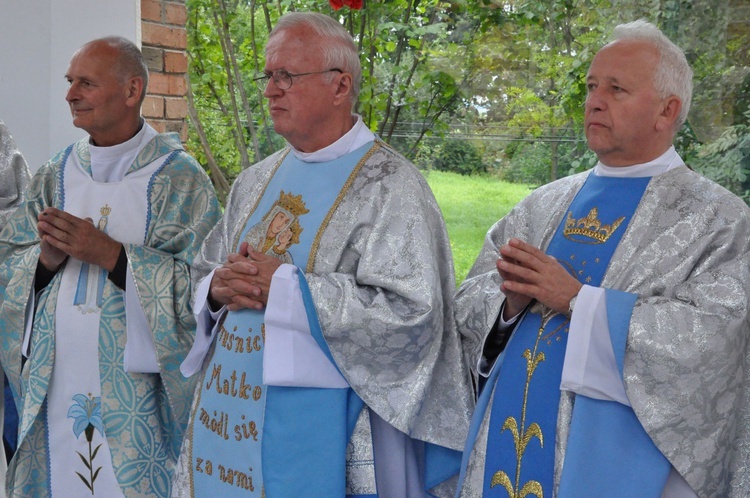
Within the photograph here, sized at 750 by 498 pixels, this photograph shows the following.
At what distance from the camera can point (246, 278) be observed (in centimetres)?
277

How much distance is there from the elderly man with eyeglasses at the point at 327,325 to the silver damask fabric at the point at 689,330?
0.90 feet

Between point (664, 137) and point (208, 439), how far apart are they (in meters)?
1.62

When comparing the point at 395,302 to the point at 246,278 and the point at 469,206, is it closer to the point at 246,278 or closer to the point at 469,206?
the point at 246,278

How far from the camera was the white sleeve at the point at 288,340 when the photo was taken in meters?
2.68

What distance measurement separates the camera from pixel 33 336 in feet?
11.2

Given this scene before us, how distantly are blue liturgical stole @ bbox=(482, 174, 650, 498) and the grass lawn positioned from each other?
2.33 m

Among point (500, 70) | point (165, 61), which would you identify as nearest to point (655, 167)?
point (500, 70)

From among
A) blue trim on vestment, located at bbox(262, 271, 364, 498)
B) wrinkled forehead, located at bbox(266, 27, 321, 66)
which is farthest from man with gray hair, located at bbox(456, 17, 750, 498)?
wrinkled forehead, located at bbox(266, 27, 321, 66)

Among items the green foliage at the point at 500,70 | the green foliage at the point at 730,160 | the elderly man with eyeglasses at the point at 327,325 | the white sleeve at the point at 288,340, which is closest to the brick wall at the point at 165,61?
the green foliage at the point at 500,70

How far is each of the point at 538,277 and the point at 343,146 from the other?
32.0 inches

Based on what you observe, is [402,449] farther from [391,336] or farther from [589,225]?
[589,225]

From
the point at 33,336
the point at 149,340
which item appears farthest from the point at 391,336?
the point at 33,336

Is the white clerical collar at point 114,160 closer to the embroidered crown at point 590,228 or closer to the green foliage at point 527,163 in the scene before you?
the embroidered crown at point 590,228

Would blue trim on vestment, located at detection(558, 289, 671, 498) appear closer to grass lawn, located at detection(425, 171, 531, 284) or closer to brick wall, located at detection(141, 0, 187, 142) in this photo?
grass lawn, located at detection(425, 171, 531, 284)
